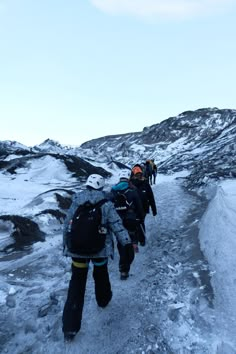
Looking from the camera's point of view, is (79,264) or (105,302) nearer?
(79,264)

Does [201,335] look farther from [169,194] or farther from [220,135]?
[220,135]

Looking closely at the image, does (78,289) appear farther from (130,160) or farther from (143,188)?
(130,160)

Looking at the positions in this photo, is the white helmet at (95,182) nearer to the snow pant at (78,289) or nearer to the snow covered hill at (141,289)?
the snow pant at (78,289)

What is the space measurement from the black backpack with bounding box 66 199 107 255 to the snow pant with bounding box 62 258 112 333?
0.26 meters

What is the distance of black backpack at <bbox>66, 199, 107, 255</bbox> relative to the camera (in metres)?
4.83

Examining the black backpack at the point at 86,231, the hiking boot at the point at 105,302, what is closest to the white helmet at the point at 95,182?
the black backpack at the point at 86,231

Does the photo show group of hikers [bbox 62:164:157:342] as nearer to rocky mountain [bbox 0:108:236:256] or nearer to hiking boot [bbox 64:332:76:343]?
hiking boot [bbox 64:332:76:343]

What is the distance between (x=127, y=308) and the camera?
5609 millimetres

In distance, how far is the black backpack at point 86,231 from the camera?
483 cm

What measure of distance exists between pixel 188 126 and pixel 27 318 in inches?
3223

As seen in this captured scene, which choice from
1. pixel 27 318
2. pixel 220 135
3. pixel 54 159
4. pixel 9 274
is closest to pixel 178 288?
pixel 27 318

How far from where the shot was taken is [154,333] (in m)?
4.84

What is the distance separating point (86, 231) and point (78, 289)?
844 millimetres

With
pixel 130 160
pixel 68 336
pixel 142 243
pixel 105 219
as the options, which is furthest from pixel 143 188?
pixel 130 160
